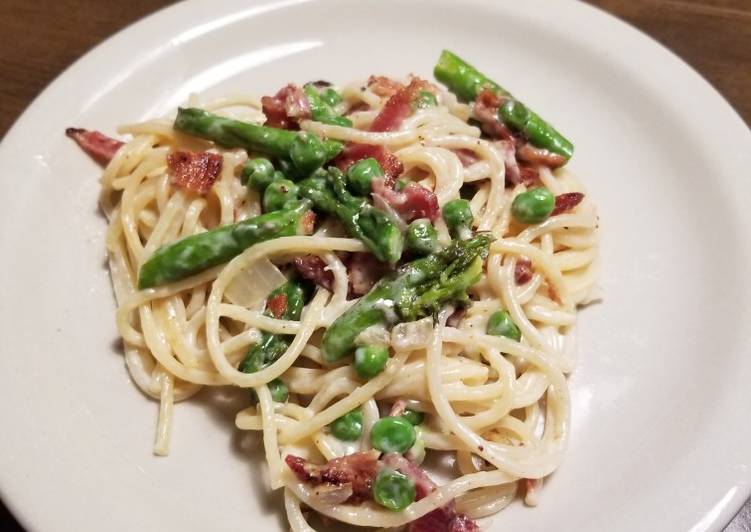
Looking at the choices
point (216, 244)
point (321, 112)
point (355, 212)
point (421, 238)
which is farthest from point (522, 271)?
point (216, 244)

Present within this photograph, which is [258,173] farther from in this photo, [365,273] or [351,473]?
[351,473]

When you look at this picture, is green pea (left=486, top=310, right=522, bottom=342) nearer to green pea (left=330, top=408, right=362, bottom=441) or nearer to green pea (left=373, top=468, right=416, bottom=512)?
green pea (left=330, top=408, right=362, bottom=441)

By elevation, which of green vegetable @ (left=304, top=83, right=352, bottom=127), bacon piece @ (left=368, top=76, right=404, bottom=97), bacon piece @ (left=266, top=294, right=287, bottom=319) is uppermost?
bacon piece @ (left=368, top=76, right=404, bottom=97)

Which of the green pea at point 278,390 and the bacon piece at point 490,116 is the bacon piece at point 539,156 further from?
the green pea at point 278,390

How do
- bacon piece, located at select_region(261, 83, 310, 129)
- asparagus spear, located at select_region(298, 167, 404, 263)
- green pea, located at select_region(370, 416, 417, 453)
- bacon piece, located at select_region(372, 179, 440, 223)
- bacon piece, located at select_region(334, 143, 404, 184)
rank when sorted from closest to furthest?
1. green pea, located at select_region(370, 416, 417, 453)
2. asparagus spear, located at select_region(298, 167, 404, 263)
3. bacon piece, located at select_region(372, 179, 440, 223)
4. bacon piece, located at select_region(334, 143, 404, 184)
5. bacon piece, located at select_region(261, 83, 310, 129)

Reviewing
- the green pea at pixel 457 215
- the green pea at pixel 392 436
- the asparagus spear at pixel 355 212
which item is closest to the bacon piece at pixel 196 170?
the asparagus spear at pixel 355 212

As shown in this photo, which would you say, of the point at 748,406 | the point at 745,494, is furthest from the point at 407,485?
the point at 748,406

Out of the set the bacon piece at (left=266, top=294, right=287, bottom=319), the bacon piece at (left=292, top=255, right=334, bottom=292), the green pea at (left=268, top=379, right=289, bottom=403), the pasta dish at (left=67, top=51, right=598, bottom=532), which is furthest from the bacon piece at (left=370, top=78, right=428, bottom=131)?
the green pea at (left=268, top=379, right=289, bottom=403)
